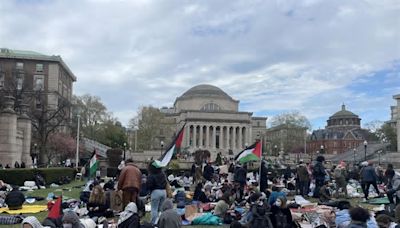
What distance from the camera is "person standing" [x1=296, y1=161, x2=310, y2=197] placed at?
21359mm

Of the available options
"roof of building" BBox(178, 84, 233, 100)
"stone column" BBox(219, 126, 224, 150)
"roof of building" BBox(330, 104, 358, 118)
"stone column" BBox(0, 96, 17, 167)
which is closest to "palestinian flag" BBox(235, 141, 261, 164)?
"stone column" BBox(0, 96, 17, 167)

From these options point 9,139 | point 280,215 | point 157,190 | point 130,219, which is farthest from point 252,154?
point 9,139

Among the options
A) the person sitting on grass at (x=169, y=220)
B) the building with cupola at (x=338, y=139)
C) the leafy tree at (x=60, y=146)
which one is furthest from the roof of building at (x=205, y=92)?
the person sitting on grass at (x=169, y=220)

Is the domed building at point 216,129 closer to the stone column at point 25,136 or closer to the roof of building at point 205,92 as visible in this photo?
the roof of building at point 205,92

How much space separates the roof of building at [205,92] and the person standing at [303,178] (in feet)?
375

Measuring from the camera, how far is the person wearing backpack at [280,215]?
1182 cm

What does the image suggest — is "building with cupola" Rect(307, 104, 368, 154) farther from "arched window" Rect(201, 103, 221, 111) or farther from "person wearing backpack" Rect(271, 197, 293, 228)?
"person wearing backpack" Rect(271, 197, 293, 228)

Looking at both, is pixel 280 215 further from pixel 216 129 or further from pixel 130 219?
pixel 216 129

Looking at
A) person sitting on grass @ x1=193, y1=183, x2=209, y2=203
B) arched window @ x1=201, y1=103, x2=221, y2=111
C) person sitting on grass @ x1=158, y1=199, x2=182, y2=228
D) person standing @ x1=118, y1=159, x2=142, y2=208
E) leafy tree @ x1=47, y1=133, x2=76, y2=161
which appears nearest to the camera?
person sitting on grass @ x1=158, y1=199, x2=182, y2=228

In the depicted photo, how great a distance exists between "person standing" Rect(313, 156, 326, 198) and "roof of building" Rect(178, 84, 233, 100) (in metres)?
115

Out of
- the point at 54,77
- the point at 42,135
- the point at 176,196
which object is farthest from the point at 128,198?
the point at 54,77

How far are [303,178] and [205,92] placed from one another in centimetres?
11638

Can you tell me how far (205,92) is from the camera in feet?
452

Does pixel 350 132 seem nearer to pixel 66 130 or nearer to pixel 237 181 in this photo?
pixel 66 130
